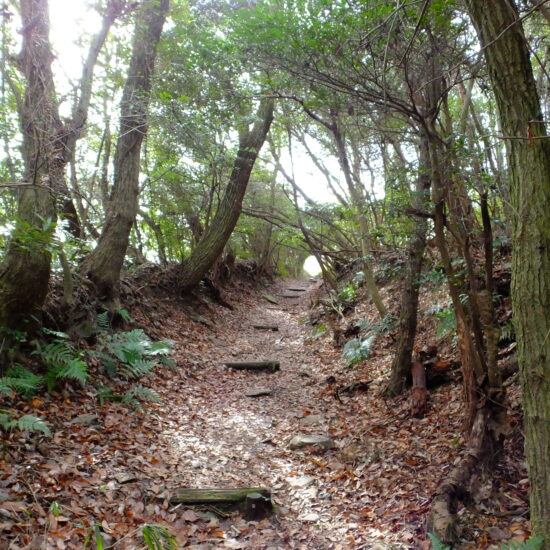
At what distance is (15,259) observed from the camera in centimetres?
490

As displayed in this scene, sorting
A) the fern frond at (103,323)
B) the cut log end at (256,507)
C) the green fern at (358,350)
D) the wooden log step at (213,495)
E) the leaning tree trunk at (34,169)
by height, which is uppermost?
the leaning tree trunk at (34,169)

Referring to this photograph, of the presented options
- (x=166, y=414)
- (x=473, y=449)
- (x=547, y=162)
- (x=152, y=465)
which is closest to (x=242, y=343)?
(x=166, y=414)

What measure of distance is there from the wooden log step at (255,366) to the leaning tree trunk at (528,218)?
5.86 m

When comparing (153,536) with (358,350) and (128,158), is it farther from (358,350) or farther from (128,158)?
(128,158)

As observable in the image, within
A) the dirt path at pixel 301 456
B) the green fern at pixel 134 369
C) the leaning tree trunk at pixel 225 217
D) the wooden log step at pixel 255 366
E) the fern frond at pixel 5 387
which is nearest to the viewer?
the dirt path at pixel 301 456

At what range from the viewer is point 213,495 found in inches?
151

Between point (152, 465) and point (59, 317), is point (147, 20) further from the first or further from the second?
point (152, 465)

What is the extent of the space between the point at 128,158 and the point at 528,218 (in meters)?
7.36

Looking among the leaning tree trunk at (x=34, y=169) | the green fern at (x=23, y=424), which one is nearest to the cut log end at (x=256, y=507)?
the green fern at (x=23, y=424)

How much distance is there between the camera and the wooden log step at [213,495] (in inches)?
149

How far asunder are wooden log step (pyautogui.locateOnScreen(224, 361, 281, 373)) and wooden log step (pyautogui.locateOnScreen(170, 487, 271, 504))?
4.34 metres

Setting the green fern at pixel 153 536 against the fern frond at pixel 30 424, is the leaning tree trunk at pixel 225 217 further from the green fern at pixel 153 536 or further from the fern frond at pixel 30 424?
the green fern at pixel 153 536

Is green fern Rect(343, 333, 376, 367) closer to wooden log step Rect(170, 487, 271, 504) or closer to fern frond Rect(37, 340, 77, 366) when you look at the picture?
wooden log step Rect(170, 487, 271, 504)

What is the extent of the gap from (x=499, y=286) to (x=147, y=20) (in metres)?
8.57
